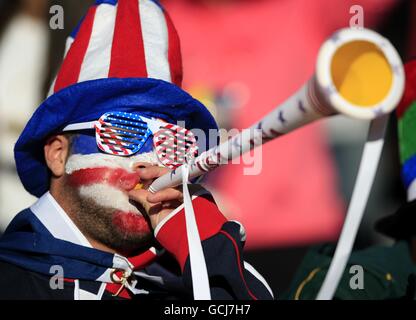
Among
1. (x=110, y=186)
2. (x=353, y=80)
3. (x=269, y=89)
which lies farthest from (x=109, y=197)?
(x=269, y=89)

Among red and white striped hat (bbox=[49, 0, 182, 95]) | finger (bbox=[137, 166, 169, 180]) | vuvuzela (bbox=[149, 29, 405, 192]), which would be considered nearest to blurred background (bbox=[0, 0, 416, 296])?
red and white striped hat (bbox=[49, 0, 182, 95])

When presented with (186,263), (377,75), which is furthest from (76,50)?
(377,75)

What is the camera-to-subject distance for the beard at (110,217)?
1590 millimetres

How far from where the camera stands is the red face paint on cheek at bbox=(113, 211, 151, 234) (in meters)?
1.59

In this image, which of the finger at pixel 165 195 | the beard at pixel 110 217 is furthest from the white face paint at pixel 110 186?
the finger at pixel 165 195

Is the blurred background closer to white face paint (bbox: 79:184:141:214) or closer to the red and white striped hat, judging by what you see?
the red and white striped hat

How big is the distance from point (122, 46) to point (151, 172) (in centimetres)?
39

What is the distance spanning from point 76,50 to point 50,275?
579mm

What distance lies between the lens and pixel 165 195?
4.84 feet

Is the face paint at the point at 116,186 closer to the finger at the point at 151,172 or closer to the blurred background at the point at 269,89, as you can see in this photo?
the finger at the point at 151,172

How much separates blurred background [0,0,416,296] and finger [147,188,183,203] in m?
1.30

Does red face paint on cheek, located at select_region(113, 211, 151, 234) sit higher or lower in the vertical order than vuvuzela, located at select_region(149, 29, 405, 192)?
lower

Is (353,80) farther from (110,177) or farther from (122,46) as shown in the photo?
(122,46)

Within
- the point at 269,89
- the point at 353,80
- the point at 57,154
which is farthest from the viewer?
the point at 269,89
